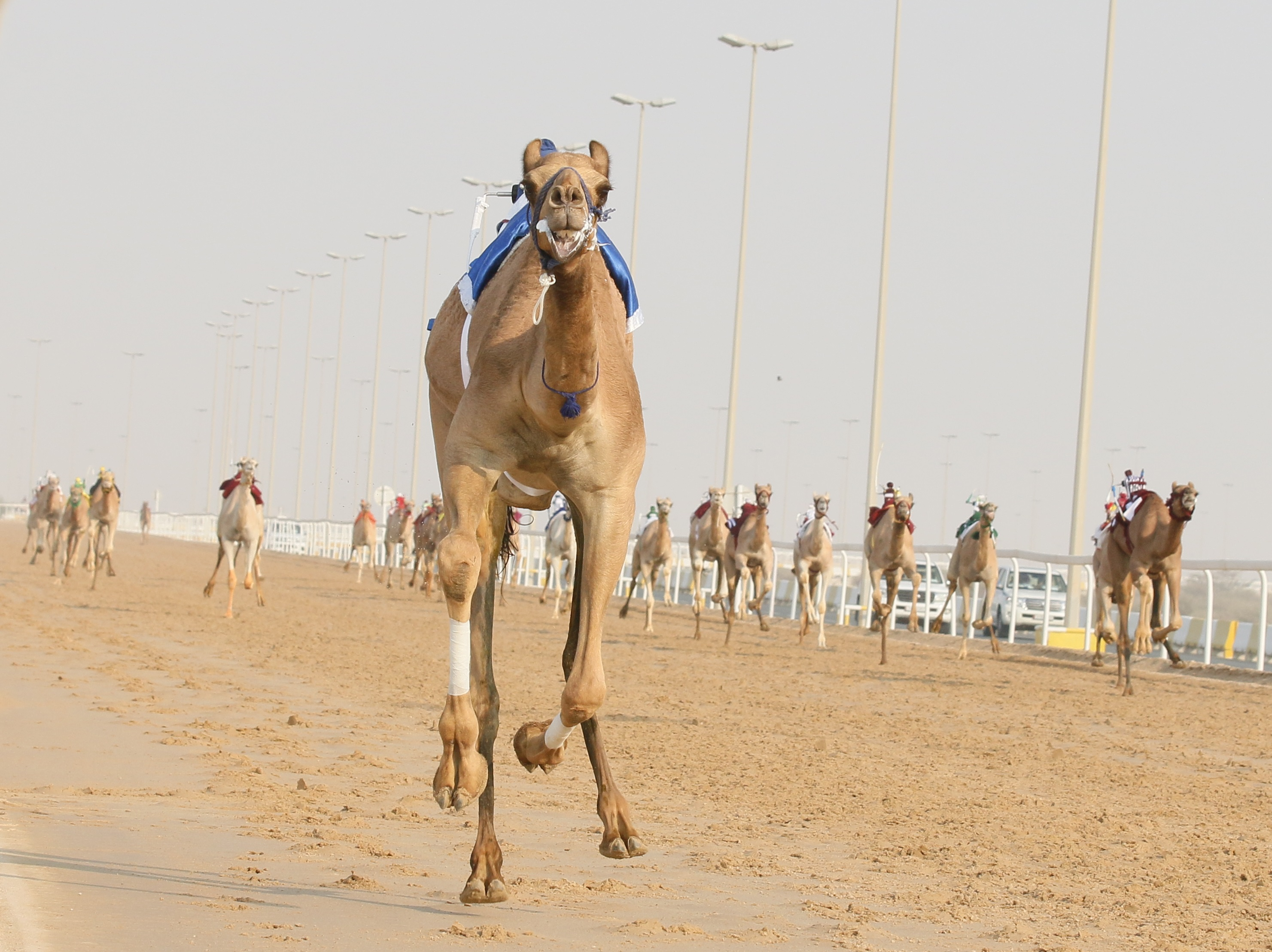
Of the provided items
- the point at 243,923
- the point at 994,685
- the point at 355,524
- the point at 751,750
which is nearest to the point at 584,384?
the point at 243,923

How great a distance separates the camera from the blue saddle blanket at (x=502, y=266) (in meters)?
6.68

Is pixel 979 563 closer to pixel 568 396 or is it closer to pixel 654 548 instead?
pixel 654 548

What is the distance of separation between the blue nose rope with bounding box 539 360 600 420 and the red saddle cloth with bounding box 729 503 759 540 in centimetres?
2240

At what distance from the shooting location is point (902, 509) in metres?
25.1

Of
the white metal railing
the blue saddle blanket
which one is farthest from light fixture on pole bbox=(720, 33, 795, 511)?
the blue saddle blanket

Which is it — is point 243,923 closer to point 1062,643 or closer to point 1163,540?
point 1163,540

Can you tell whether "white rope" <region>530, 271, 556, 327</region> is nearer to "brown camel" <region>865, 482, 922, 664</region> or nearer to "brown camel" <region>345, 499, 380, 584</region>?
"brown camel" <region>865, 482, 922, 664</region>

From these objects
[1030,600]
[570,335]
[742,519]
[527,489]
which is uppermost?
[570,335]

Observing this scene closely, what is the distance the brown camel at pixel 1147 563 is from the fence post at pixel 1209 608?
2.21 metres

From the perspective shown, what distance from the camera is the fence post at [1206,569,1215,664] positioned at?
23.0m

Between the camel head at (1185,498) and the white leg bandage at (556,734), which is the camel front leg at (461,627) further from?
the camel head at (1185,498)

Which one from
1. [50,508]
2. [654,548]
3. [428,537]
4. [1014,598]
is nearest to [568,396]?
[1014,598]

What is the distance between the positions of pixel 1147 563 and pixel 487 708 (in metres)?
14.8

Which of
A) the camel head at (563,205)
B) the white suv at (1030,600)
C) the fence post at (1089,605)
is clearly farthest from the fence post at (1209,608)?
the camel head at (563,205)
